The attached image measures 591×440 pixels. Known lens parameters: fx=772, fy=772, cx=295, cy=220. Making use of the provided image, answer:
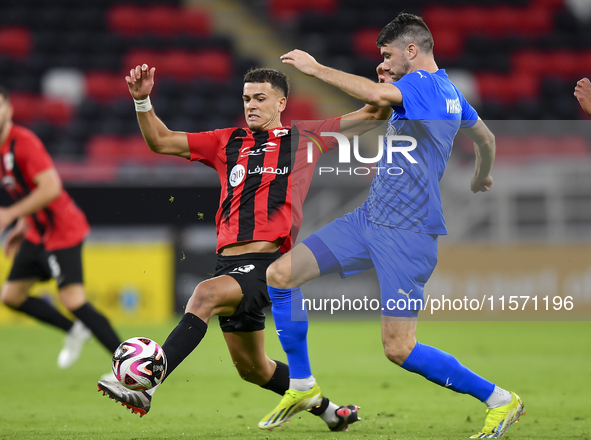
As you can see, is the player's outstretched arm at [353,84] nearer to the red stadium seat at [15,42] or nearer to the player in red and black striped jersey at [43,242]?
the player in red and black striped jersey at [43,242]

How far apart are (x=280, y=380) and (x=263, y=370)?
7.2 inches

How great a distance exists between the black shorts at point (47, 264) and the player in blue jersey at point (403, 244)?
3034 millimetres

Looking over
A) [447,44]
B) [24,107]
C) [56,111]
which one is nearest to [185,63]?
[56,111]

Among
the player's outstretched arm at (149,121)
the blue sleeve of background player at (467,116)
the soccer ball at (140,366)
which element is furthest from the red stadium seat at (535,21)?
the soccer ball at (140,366)

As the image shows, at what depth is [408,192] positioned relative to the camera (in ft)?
14.1

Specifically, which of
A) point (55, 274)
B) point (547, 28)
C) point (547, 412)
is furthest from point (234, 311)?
point (547, 28)

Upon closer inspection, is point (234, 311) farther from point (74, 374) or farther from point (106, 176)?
point (106, 176)

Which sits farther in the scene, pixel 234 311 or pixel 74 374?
pixel 74 374

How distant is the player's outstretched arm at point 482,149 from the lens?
4734 millimetres

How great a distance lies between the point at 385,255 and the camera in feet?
13.9

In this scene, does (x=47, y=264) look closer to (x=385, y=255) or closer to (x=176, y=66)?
(x=385, y=255)

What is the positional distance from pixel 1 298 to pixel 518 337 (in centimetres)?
642

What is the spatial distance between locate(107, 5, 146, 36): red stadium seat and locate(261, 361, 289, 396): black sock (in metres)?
14.0

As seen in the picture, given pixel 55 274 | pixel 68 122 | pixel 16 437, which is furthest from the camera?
pixel 68 122
